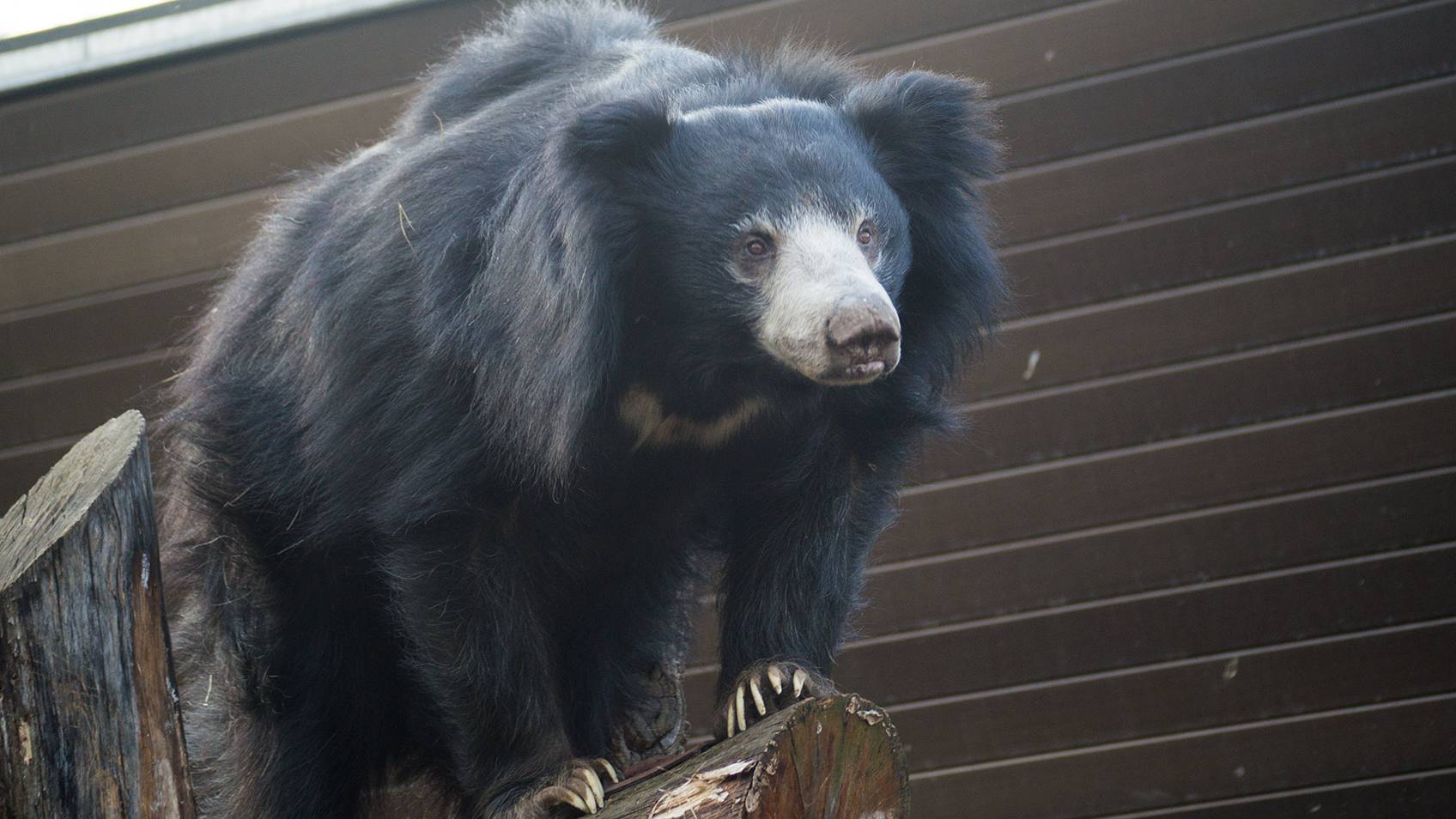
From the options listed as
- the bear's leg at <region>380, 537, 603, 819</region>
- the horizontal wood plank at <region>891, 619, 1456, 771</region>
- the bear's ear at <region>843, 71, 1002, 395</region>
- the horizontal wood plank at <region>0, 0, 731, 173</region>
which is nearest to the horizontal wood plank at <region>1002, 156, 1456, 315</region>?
the horizontal wood plank at <region>891, 619, 1456, 771</region>

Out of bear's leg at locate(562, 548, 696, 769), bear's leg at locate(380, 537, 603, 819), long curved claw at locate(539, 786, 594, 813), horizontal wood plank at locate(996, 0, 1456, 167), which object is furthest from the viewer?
horizontal wood plank at locate(996, 0, 1456, 167)

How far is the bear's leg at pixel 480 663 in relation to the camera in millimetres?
2434

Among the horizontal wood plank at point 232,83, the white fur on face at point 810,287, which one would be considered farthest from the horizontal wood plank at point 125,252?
the white fur on face at point 810,287

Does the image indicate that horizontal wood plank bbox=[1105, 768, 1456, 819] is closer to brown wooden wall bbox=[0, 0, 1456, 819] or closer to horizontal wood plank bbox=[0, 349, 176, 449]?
brown wooden wall bbox=[0, 0, 1456, 819]

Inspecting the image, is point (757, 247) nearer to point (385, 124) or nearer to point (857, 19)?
point (857, 19)

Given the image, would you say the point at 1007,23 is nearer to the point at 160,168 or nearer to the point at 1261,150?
the point at 1261,150

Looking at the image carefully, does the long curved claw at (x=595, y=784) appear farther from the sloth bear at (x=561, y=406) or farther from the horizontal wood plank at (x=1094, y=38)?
the horizontal wood plank at (x=1094, y=38)

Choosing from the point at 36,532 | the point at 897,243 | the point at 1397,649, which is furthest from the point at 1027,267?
the point at 36,532

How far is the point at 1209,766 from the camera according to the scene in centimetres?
448

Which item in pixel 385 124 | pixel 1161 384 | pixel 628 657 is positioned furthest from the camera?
pixel 385 124

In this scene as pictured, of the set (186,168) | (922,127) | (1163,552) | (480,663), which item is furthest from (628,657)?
(186,168)

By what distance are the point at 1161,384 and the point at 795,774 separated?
9.93 feet

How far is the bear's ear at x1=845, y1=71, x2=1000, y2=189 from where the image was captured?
8.45 feet

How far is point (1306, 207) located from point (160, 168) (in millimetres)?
3662
